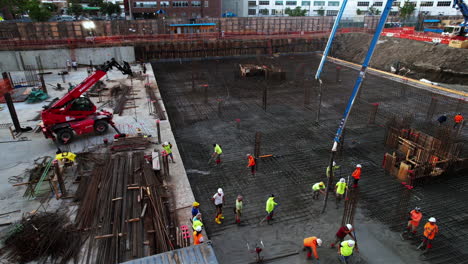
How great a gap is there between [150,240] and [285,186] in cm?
602

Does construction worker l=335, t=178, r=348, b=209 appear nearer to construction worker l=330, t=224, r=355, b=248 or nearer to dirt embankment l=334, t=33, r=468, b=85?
construction worker l=330, t=224, r=355, b=248

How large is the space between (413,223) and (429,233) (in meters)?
0.57

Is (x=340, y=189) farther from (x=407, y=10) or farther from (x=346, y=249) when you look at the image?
(x=407, y=10)

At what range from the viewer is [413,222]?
30.6 feet

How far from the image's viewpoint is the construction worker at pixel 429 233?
8758mm

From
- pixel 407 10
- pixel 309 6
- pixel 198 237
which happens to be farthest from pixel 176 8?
pixel 198 237

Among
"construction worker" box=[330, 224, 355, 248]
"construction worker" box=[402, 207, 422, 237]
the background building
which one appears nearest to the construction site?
"construction worker" box=[402, 207, 422, 237]

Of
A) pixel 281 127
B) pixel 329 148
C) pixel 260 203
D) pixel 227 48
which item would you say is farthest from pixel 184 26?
pixel 260 203

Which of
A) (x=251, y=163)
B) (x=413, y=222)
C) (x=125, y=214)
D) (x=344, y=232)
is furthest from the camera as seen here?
(x=251, y=163)

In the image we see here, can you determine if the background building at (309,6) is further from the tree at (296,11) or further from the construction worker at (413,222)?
the construction worker at (413,222)

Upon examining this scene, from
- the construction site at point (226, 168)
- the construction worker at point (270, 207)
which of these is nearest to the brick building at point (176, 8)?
the construction site at point (226, 168)

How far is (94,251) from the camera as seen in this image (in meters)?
8.36

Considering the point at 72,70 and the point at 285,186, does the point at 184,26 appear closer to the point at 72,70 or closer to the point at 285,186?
the point at 72,70

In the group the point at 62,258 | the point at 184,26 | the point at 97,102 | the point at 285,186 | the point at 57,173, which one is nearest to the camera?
the point at 62,258
